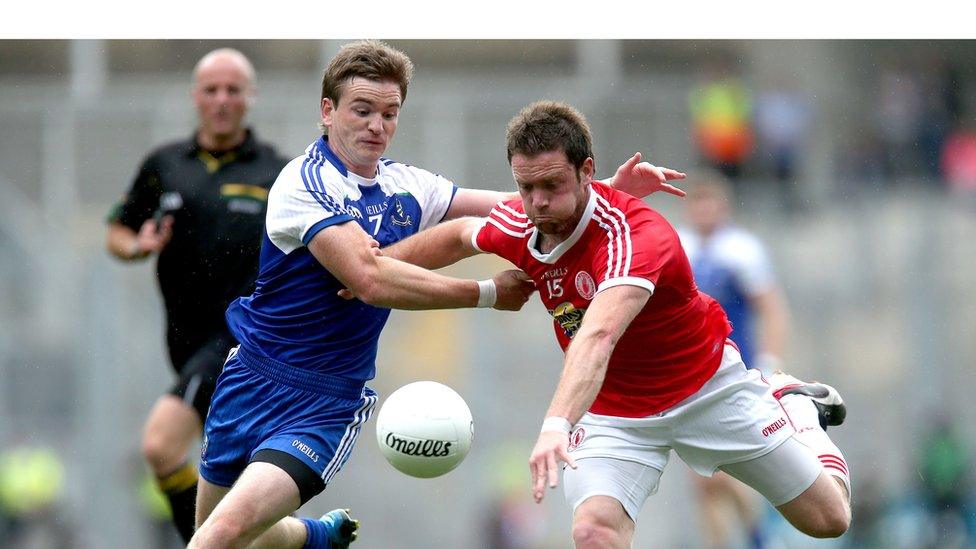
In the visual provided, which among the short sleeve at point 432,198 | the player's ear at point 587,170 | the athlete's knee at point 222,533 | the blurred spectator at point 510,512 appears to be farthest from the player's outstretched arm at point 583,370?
the blurred spectator at point 510,512

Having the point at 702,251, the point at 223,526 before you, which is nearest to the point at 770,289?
the point at 702,251

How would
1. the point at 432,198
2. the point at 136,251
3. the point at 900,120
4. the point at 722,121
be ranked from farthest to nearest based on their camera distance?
1. the point at 900,120
2. the point at 722,121
3. the point at 136,251
4. the point at 432,198

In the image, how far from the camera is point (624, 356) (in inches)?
239

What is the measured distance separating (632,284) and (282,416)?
174cm

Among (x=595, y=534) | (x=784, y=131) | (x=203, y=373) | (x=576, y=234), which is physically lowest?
(x=203, y=373)

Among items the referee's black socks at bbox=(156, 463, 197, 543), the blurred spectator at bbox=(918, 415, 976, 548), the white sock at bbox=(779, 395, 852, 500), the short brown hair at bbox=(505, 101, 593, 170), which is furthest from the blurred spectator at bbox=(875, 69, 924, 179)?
the short brown hair at bbox=(505, 101, 593, 170)

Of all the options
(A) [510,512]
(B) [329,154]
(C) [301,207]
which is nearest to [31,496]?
(A) [510,512]

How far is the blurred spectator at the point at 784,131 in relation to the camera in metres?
16.6

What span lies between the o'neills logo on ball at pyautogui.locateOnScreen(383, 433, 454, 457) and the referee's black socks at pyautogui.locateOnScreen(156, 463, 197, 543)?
245 cm

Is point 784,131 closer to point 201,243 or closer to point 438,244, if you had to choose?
point 201,243

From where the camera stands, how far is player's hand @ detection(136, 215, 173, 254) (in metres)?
8.15

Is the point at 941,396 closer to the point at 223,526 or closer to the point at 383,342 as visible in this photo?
the point at 383,342

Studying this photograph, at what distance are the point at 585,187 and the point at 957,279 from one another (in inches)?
396

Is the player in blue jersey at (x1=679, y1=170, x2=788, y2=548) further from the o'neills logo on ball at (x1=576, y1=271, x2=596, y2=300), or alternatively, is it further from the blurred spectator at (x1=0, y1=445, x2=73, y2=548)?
the blurred spectator at (x1=0, y1=445, x2=73, y2=548)
